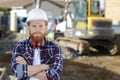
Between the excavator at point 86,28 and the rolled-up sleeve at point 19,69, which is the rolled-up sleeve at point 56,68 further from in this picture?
the excavator at point 86,28

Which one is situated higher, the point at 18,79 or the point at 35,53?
the point at 35,53

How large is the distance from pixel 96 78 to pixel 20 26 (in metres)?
26.5

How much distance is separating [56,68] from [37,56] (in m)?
0.16

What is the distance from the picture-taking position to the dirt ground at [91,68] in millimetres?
12055

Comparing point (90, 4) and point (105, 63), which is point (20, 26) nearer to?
point (90, 4)

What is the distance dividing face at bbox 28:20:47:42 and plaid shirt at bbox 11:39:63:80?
81 millimetres

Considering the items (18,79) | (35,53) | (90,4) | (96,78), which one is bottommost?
(96,78)

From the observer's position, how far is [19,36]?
81.1 ft

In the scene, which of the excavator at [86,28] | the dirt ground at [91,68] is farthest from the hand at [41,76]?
the excavator at [86,28]

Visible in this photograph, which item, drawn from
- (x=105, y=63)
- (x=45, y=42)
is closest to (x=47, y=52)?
(x=45, y=42)

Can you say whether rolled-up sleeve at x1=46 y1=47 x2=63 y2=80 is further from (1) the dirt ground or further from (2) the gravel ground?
(1) the dirt ground

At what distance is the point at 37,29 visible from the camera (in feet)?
9.53

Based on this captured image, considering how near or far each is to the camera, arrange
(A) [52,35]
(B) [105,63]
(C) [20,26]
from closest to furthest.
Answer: (B) [105,63] < (A) [52,35] < (C) [20,26]

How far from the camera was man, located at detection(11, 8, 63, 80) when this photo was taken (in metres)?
2.89
